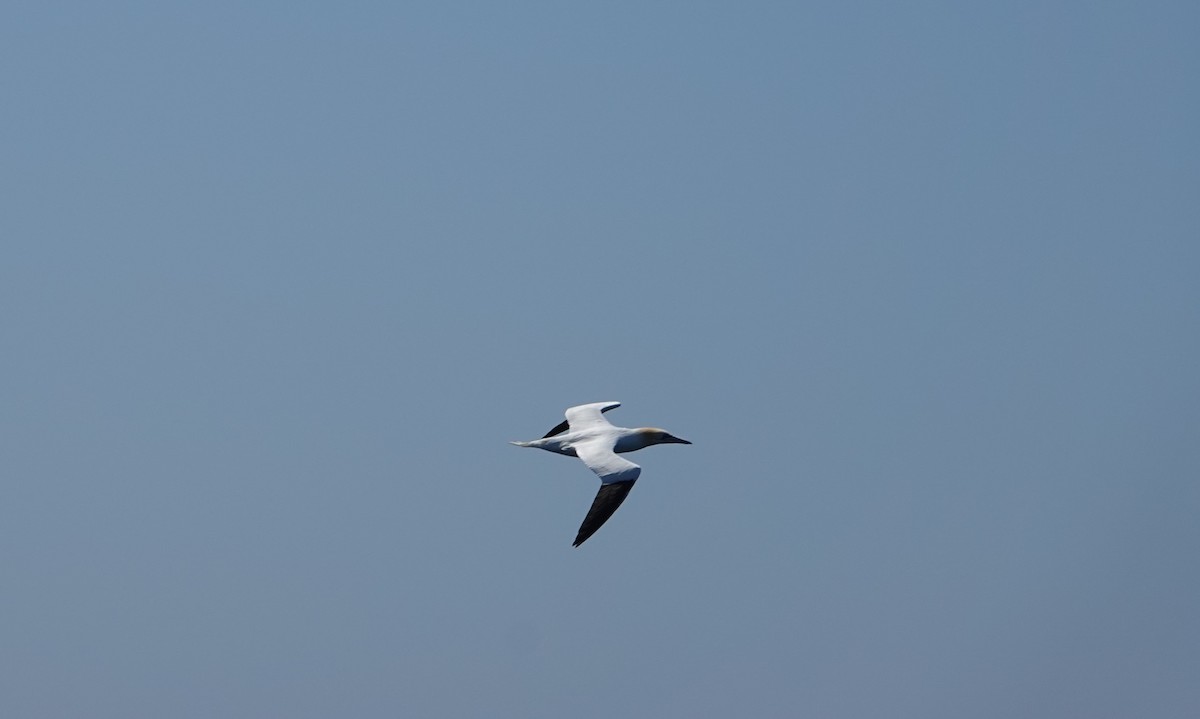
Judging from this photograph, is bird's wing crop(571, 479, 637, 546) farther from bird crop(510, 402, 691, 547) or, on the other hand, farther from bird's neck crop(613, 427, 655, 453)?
bird's neck crop(613, 427, 655, 453)

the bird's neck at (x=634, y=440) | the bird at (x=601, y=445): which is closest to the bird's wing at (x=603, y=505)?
the bird at (x=601, y=445)

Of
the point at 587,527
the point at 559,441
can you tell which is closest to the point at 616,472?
the point at 587,527

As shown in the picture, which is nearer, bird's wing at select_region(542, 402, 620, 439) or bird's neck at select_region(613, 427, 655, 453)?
bird's neck at select_region(613, 427, 655, 453)

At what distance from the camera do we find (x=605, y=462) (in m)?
61.5

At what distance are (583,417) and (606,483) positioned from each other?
15.3 meters

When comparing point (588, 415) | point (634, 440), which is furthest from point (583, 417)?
point (634, 440)

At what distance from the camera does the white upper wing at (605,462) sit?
59.4 metres

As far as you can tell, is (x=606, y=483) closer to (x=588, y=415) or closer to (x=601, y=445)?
(x=601, y=445)

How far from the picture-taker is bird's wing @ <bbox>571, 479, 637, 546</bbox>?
56484mm

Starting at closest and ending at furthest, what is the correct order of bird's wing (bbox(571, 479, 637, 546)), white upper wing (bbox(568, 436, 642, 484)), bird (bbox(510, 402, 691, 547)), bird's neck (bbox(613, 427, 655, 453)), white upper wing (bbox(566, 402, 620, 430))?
bird's wing (bbox(571, 479, 637, 546)), bird (bbox(510, 402, 691, 547)), white upper wing (bbox(568, 436, 642, 484)), bird's neck (bbox(613, 427, 655, 453)), white upper wing (bbox(566, 402, 620, 430))

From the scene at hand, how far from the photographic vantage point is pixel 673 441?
68.9 m

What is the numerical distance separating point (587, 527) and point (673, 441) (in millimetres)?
13008

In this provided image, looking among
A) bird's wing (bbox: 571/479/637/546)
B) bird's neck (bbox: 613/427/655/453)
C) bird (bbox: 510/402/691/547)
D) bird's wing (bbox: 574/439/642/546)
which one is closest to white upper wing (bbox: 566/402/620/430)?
bird (bbox: 510/402/691/547)

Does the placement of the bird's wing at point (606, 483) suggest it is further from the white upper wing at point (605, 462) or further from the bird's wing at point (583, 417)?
the bird's wing at point (583, 417)
